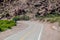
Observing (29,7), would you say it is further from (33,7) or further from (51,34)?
(51,34)

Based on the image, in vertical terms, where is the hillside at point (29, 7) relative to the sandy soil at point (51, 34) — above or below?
below

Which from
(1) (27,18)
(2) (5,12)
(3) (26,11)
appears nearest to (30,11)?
(3) (26,11)

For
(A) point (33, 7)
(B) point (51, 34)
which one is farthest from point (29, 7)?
(B) point (51, 34)

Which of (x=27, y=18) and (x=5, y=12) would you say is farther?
(x=5, y=12)

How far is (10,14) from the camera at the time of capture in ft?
327

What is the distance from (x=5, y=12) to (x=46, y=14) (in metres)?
23.0

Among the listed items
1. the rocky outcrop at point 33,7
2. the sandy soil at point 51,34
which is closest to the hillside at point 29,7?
the rocky outcrop at point 33,7

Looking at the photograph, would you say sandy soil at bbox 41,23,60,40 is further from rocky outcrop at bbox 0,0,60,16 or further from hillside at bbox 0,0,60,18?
hillside at bbox 0,0,60,18

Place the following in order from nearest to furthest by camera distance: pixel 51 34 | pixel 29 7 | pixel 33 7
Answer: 1. pixel 51 34
2. pixel 33 7
3. pixel 29 7

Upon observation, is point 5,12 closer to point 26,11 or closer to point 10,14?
point 10,14

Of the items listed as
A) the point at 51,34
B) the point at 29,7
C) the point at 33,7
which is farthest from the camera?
the point at 29,7

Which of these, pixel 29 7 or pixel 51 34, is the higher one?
pixel 51 34

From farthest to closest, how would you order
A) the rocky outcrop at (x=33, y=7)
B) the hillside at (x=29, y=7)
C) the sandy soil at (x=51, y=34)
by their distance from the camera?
the hillside at (x=29, y=7) < the rocky outcrop at (x=33, y=7) < the sandy soil at (x=51, y=34)

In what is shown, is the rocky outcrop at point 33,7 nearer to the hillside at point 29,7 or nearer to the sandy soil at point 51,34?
the hillside at point 29,7
